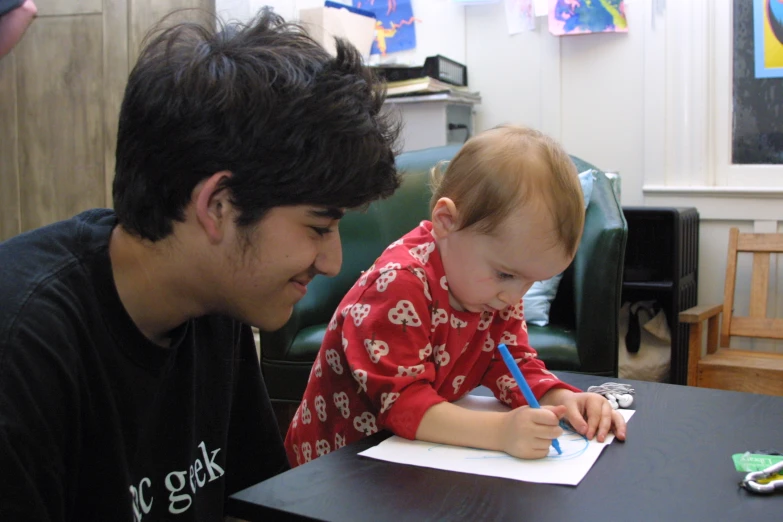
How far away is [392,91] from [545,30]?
2.20ft

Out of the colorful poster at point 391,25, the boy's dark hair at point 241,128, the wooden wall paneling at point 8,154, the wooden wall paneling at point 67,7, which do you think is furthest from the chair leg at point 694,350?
the wooden wall paneling at point 8,154

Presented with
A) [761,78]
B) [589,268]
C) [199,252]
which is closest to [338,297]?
[589,268]

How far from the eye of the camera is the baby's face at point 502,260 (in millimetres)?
953

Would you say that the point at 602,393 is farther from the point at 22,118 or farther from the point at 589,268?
the point at 22,118

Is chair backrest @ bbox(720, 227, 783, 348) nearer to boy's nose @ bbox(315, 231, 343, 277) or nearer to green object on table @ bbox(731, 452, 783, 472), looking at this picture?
green object on table @ bbox(731, 452, 783, 472)

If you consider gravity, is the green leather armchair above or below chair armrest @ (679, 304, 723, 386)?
above

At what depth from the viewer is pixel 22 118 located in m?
3.16

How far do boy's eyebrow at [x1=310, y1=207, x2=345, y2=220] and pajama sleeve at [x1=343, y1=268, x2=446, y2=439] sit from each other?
0.59 feet

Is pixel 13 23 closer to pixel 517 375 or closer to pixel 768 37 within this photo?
pixel 517 375

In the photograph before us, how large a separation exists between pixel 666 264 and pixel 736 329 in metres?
0.34

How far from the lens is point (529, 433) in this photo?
808 mm

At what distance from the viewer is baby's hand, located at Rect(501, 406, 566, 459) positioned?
2.63 ft

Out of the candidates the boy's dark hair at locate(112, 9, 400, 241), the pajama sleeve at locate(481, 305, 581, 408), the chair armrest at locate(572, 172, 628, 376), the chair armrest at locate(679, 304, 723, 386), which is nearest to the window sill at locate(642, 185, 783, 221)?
the chair armrest at locate(679, 304, 723, 386)

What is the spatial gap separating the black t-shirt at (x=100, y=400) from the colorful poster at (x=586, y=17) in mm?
2349
